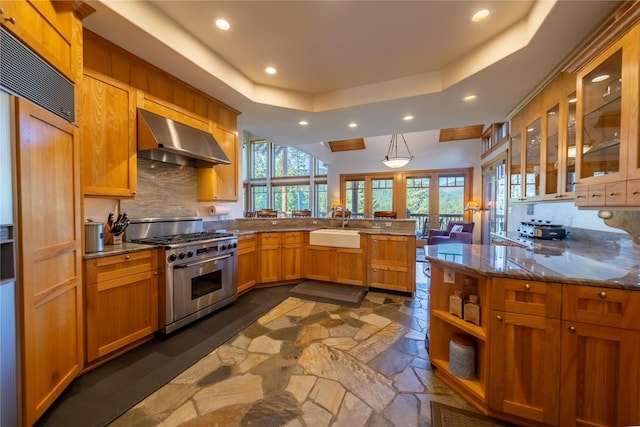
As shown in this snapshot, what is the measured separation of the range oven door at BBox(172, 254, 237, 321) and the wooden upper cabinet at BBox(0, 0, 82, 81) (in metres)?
1.76

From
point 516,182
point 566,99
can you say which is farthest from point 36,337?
point 516,182

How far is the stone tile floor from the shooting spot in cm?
151

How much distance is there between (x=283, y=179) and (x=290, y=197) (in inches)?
32.2

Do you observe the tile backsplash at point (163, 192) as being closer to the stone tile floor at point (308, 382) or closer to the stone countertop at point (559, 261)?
the stone tile floor at point (308, 382)

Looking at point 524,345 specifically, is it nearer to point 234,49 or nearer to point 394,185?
point 234,49

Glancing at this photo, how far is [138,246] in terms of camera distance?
225 centimetres

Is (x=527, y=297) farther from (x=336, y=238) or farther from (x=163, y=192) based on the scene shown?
(x=163, y=192)

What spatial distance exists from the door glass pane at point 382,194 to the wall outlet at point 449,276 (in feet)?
20.7

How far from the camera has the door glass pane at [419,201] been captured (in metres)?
7.64

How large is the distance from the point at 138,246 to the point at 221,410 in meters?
1.57

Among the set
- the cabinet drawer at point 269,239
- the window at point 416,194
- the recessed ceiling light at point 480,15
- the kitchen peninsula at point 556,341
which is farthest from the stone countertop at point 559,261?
the window at point 416,194

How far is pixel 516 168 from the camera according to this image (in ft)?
11.7

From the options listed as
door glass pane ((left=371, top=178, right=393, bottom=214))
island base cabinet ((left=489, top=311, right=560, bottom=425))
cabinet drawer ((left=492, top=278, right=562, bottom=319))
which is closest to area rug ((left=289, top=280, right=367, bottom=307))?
island base cabinet ((left=489, top=311, right=560, bottom=425))

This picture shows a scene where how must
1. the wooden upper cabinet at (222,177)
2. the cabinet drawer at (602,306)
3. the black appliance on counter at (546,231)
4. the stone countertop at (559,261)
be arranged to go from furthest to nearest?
the wooden upper cabinet at (222,177) < the black appliance on counter at (546,231) < the stone countertop at (559,261) < the cabinet drawer at (602,306)
